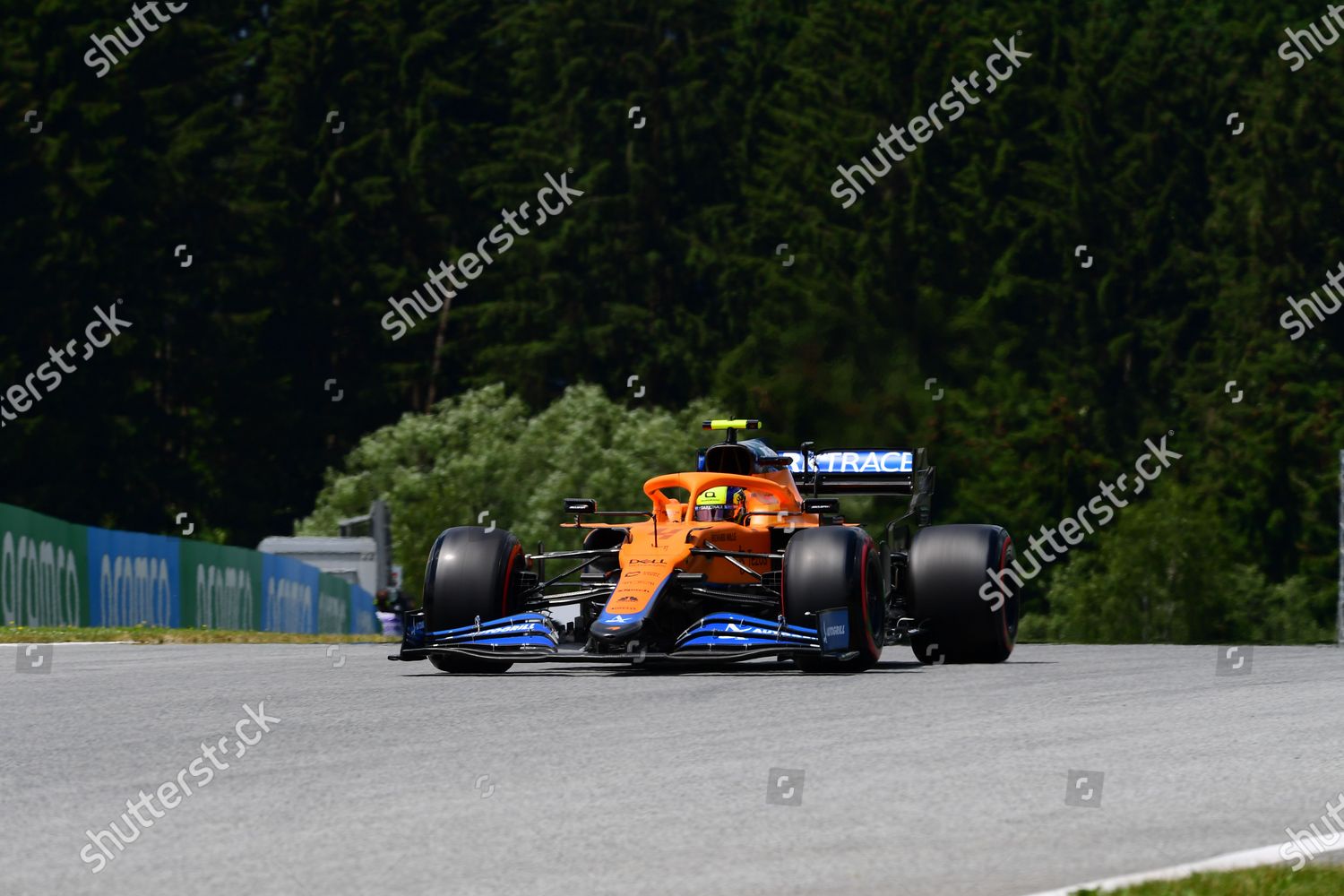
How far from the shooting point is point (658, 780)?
10.0m

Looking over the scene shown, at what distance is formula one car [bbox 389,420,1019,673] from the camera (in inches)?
618

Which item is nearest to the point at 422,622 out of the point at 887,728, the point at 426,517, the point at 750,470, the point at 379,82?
the point at 750,470

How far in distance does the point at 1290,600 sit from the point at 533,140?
86.6 ft

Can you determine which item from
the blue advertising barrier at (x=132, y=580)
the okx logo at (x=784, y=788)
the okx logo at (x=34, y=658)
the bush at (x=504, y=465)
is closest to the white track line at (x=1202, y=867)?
the okx logo at (x=784, y=788)

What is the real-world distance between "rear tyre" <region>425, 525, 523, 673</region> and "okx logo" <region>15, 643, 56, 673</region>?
8.48 ft

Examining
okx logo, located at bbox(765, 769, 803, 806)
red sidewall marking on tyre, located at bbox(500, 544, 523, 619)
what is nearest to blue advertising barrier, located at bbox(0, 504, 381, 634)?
red sidewall marking on tyre, located at bbox(500, 544, 523, 619)

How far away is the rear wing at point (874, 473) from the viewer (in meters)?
19.2

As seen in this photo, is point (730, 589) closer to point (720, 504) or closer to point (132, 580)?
point (720, 504)

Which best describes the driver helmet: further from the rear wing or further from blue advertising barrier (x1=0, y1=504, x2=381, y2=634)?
blue advertising barrier (x1=0, y1=504, x2=381, y2=634)

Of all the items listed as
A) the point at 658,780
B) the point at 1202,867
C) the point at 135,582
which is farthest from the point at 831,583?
the point at 135,582

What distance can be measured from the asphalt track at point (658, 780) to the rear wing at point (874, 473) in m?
3.84

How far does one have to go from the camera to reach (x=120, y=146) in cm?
6444

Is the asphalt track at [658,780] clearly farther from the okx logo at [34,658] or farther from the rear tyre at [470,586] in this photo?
the rear tyre at [470,586]

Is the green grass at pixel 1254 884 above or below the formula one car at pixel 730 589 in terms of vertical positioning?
below
